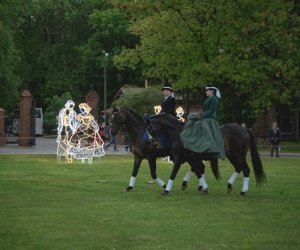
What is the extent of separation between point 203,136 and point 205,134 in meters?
0.07

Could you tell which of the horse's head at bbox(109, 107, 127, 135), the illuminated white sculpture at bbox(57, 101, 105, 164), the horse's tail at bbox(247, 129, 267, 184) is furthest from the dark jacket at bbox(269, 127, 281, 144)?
the horse's head at bbox(109, 107, 127, 135)

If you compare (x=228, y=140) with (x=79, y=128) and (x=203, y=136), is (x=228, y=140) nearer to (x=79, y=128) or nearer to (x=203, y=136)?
(x=203, y=136)

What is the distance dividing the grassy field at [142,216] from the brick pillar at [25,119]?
29.8 metres

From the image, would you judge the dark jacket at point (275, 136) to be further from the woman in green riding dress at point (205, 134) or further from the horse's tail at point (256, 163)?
the woman in green riding dress at point (205, 134)

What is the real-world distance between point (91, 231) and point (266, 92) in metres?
35.1

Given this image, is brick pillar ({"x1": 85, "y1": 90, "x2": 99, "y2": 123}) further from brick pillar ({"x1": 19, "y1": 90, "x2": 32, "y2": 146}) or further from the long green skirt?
the long green skirt

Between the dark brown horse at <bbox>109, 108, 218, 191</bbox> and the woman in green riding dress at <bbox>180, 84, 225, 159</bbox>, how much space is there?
2.60 feet

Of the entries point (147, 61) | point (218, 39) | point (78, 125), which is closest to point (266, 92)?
point (218, 39)

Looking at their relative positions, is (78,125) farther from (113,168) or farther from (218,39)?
(218,39)

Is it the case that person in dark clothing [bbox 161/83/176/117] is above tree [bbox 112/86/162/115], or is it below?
below

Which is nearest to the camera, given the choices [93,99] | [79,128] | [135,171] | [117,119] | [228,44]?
[135,171]

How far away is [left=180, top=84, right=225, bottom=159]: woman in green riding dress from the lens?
54.6 ft

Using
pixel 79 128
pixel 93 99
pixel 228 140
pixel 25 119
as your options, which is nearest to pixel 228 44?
pixel 93 99

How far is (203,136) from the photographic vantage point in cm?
1678
